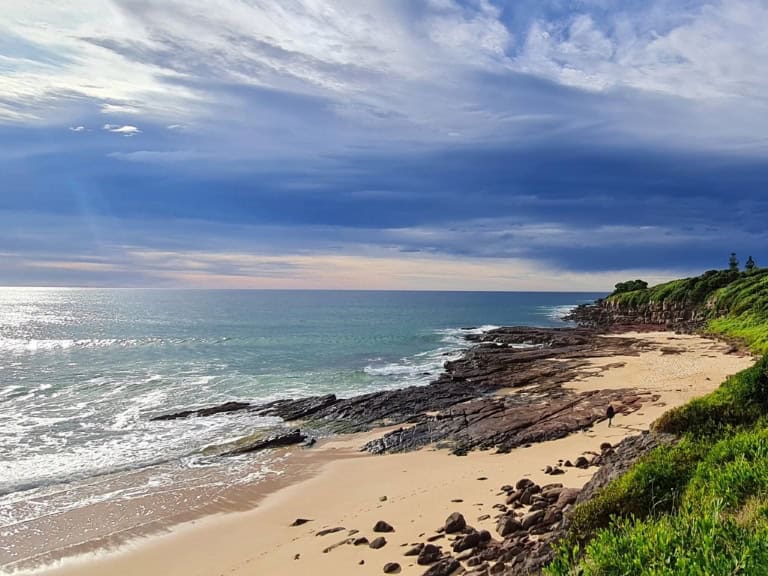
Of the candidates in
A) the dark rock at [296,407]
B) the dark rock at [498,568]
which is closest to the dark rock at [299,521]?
the dark rock at [498,568]

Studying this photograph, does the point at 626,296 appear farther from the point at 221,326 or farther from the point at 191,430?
the point at 191,430

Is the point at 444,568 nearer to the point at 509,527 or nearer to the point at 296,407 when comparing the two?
the point at 509,527

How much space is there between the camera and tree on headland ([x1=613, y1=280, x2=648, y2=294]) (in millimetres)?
104625

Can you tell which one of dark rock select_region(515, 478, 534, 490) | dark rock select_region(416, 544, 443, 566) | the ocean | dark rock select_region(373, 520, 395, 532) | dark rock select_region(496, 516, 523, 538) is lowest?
the ocean

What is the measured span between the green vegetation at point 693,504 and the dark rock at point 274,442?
1689 cm

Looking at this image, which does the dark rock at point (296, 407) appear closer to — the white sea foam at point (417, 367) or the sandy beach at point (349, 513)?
the sandy beach at point (349, 513)

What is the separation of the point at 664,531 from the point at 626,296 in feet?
325

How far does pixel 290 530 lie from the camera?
13.8m

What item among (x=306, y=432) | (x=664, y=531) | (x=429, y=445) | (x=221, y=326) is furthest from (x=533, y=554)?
(x=221, y=326)

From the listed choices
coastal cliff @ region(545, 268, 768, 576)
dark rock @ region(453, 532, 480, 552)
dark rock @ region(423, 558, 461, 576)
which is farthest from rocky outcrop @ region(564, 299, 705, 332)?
dark rock @ region(423, 558, 461, 576)

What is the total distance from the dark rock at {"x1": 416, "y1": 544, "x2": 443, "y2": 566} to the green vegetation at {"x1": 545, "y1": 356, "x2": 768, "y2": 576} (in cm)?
362

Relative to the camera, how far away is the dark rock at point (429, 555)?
9.90m

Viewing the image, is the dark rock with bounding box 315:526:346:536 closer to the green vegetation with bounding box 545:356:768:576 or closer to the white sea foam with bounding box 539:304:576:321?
the green vegetation with bounding box 545:356:768:576

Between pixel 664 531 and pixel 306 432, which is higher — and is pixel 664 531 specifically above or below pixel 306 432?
above
